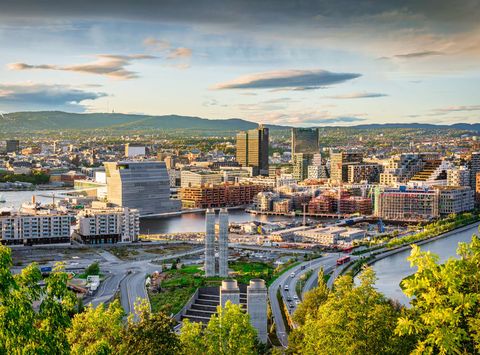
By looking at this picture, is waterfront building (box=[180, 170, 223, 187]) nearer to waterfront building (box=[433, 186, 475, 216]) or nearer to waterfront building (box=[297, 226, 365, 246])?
waterfront building (box=[433, 186, 475, 216])

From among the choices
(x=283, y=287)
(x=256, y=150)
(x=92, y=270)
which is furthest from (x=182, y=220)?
(x=256, y=150)

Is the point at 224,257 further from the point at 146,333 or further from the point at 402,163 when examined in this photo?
the point at 402,163

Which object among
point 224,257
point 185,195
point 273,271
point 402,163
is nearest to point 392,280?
point 273,271

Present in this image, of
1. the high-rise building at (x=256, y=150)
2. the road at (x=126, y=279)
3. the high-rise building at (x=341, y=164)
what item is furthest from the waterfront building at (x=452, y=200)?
the high-rise building at (x=256, y=150)

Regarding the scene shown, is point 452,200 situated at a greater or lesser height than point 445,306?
lesser

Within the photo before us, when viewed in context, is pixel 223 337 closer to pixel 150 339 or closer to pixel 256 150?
pixel 150 339
